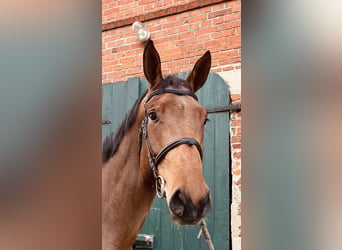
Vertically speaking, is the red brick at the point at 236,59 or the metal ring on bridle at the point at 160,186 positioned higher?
the red brick at the point at 236,59

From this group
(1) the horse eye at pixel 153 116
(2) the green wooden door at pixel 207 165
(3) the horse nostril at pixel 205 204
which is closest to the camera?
(3) the horse nostril at pixel 205 204

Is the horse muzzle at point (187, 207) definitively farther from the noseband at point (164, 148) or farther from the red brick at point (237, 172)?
the red brick at point (237, 172)

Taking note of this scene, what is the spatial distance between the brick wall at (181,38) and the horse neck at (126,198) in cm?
20

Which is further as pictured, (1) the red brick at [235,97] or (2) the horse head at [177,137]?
(1) the red brick at [235,97]

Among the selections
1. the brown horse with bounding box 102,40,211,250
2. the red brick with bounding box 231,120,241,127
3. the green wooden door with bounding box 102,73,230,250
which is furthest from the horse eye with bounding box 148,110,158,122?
the red brick with bounding box 231,120,241,127

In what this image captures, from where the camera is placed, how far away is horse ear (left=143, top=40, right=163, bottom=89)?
96 cm

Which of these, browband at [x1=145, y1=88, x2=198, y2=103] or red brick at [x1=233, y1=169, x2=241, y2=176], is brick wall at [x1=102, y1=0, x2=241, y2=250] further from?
browband at [x1=145, y1=88, x2=198, y2=103]

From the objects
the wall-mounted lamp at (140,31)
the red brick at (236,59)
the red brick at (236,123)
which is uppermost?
the wall-mounted lamp at (140,31)

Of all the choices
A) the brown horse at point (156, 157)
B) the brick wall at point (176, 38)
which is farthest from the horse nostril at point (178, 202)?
the brick wall at point (176, 38)

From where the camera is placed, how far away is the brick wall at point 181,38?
985 millimetres
